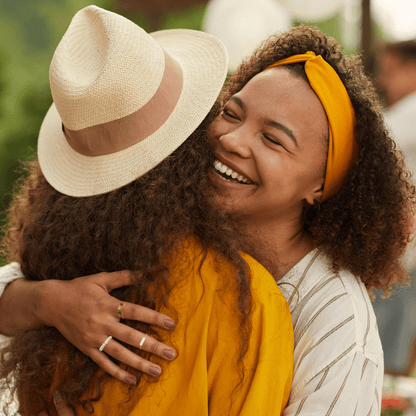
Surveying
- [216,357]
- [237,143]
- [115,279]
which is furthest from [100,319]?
[237,143]

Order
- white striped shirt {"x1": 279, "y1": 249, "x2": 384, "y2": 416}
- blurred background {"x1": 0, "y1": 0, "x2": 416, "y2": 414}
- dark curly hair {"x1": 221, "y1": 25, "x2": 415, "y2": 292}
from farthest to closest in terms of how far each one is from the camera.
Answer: blurred background {"x1": 0, "y1": 0, "x2": 416, "y2": 414} → dark curly hair {"x1": 221, "y1": 25, "x2": 415, "y2": 292} → white striped shirt {"x1": 279, "y1": 249, "x2": 384, "y2": 416}

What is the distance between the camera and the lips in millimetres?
1656

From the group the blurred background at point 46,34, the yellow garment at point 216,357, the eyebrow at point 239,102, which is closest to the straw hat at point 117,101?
the eyebrow at point 239,102

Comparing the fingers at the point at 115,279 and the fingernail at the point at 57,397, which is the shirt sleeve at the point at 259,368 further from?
the fingernail at the point at 57,397

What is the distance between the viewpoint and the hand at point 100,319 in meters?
1.38

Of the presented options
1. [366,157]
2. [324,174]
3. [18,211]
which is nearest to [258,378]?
[324,174]

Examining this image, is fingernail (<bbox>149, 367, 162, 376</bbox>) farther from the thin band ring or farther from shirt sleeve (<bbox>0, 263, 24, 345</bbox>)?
shirt sleeve (<bbox>0, 263, 24, 345</bbox>)

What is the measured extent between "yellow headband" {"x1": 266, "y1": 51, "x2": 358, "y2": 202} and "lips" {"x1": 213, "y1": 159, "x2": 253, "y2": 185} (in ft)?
→ 1.23

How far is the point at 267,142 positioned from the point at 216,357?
2.54 feet

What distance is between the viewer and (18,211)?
1964 millimetres

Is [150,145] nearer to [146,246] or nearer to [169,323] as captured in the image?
[146,246]

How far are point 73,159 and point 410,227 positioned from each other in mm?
1449

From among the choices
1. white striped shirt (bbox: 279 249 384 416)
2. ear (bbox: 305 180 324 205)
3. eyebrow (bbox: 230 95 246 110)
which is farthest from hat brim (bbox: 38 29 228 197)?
white striped shirt (bbox: 279 249 384 416)

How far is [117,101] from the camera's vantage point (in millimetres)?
1450
